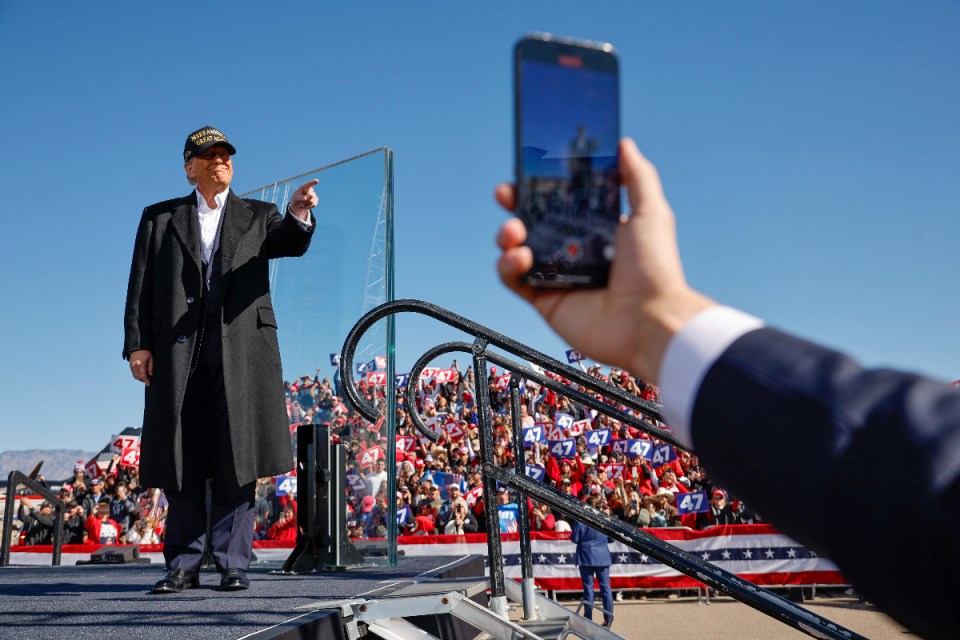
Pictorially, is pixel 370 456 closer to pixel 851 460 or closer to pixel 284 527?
pixel 284 527

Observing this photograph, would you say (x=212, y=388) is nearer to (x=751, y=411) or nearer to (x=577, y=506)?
(x=577, y=506)

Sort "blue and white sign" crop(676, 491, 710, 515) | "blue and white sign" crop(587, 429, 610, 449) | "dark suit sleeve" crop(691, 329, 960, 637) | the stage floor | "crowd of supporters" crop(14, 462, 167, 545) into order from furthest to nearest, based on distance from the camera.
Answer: "blue and white sign" crop(587, 429, 610, 449) < "crowd of supporters" crop(14, 462, 167, 545) < "blue and white sign" crop(676, 491, 710, 515) < the stage floor < "dark suit sleeve" crop(691, 329, 960, 637)

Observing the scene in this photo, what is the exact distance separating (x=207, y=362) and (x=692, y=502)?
895cm

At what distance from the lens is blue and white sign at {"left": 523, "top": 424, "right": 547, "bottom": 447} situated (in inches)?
544

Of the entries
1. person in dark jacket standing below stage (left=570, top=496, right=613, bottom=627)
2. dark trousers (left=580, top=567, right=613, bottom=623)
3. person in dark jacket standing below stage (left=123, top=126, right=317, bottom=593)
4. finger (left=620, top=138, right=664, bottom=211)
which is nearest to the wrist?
finger (left=620, top=138, right=664, bottom=211)

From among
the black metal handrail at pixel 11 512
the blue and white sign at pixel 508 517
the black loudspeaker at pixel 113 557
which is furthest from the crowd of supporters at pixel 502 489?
the black metal handrail at pixel 11 512

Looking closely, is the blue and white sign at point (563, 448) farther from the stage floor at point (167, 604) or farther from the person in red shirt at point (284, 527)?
the stage floor at point (167, 604)

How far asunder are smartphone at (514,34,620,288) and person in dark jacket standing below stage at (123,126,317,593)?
2.54 meters

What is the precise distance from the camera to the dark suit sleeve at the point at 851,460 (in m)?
0.50

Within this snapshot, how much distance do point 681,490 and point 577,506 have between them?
10290 mm

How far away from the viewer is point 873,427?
1.73ft

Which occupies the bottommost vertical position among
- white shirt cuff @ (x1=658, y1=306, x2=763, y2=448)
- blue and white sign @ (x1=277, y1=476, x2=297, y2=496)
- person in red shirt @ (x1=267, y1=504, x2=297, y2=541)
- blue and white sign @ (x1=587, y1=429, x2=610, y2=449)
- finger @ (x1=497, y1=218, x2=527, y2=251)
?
blue and white sign @ (x1=587, y1=429, x2=610, y2=449)

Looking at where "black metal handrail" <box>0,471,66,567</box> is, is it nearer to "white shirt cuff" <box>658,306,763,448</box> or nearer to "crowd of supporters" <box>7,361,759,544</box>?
"crowd of supporters" <box>7,361,759,544</box>

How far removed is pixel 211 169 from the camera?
12.0ft
